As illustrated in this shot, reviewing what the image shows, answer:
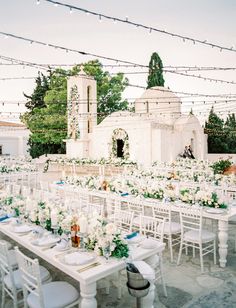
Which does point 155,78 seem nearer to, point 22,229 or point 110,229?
point 22,229

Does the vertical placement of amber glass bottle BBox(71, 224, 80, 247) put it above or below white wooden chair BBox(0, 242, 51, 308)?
above

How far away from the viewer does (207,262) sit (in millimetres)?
5848

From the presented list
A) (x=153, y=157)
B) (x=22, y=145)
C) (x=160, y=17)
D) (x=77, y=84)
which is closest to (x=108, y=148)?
(x=153, y=157)

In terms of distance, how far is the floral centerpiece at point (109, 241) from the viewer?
12.9ft

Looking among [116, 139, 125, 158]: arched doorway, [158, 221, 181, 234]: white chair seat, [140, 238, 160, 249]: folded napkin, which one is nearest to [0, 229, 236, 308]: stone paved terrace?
[158, 221, 181, 234]: white chair seat

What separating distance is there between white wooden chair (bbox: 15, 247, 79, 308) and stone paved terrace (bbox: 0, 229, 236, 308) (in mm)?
814

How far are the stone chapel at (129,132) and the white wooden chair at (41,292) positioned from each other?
1724cm

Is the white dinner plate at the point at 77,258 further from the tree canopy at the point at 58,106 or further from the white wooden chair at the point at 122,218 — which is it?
the tree canopy at the point at 58,106

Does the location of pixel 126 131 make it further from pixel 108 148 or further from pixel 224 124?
pixel 224 124

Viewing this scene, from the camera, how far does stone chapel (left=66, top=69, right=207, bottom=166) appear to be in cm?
2130

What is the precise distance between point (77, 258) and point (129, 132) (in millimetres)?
18624

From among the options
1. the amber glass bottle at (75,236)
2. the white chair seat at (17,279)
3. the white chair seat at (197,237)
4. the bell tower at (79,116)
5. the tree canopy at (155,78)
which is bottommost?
the white chair seat at (17,279)

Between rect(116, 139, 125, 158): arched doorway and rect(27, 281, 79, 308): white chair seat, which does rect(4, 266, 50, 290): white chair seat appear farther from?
rect(116, 139, 125, 158): arched doorway

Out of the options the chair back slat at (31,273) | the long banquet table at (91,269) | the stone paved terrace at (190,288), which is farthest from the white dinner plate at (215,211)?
the chair back slat at (31,273)
